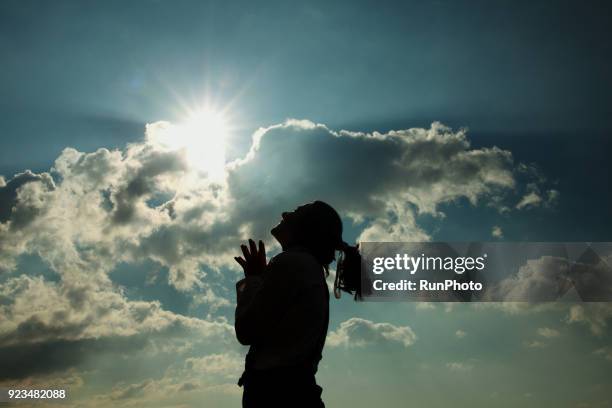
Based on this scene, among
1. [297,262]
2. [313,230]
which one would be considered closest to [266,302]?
[297,262]

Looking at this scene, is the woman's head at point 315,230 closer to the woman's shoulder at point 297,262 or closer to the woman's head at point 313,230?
the woman's head at point 313,230

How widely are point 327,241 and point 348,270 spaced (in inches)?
19.5

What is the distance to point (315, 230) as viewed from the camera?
656 centimetres

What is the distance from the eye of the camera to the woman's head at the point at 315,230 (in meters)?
6.56

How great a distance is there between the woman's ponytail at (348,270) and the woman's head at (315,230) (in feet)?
0.26

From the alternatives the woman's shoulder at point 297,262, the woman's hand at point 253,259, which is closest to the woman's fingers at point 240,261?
the woman's hand at point 253,259

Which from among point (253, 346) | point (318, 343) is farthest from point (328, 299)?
point (253, 346)

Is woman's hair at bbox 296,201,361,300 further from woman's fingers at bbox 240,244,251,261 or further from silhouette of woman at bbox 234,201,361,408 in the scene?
woman's fingers at bbox 240,244,251,261

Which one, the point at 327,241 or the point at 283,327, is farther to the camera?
the point at 327,241

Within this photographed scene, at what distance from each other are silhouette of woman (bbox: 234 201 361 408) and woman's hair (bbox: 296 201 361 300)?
205 millimetres

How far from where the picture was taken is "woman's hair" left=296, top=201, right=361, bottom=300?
6.56m

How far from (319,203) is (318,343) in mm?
1502

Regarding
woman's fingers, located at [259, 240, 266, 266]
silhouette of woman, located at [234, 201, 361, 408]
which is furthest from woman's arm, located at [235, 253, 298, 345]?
woman's fingers, located at [259, 240, 266, 266]

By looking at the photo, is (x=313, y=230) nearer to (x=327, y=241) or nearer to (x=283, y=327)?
(x=327, y=241)
